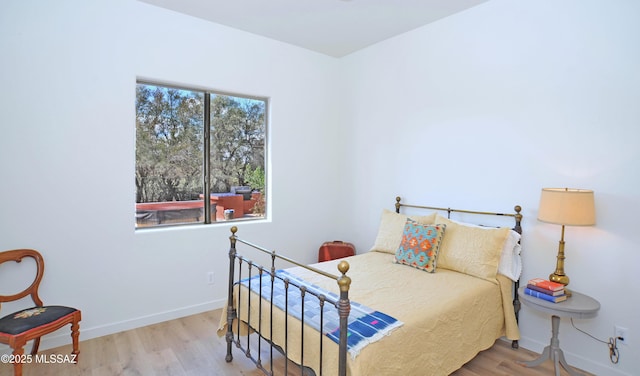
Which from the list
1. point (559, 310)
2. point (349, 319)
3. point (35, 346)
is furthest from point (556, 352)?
point (35, 346)

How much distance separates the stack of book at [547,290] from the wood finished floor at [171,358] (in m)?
0.57

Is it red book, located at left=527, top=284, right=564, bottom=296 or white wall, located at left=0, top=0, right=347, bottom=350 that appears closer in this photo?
red book, located at left=527, top=284, right=564, bottom=296

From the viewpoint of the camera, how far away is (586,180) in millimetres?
2480

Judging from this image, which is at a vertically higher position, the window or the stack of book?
the window

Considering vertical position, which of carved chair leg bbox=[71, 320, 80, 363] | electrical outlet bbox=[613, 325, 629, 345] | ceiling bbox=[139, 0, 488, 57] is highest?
ceiling bbox=[139, 0, 488, 57]

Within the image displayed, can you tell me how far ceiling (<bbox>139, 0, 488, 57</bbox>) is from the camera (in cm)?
304

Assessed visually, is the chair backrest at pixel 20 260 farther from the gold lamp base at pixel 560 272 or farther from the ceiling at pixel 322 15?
the gold lamp base at pixel 560 272

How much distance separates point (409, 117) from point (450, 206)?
3.40ft

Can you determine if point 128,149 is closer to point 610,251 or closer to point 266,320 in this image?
point 266,320

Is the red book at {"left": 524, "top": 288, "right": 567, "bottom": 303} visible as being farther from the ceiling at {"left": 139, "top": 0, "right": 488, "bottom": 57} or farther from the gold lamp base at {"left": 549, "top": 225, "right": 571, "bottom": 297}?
the ceiling at {"left": 139, "top": 0, "right": 488, "bottom": 57}

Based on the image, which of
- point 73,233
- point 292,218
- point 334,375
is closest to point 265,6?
point 292,218

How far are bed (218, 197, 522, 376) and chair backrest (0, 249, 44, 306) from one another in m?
1.40

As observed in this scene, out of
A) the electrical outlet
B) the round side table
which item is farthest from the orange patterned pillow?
the electrical outlet

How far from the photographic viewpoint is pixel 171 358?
2.57 m
